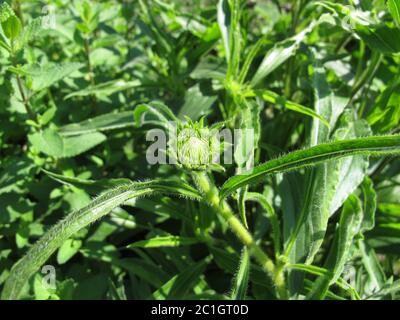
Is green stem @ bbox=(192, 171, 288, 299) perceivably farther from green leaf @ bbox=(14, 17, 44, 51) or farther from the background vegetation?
green leaf @ bbox=(14, 17, 44, 51)

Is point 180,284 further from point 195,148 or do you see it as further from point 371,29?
point 371,29

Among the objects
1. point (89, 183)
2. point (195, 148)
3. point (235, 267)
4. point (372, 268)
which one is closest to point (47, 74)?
point (89, 183)

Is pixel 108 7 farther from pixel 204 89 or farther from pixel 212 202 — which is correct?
pixel 212 202

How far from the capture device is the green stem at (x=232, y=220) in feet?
3.09

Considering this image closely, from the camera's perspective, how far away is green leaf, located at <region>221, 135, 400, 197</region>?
0.72m

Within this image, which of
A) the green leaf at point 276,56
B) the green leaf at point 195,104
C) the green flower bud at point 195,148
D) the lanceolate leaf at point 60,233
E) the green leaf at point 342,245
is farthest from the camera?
the green leaf at point 195,104

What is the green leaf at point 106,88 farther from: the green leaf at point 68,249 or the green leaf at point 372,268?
the green leaf at point 372,268

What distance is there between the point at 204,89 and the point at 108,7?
0.57 metres

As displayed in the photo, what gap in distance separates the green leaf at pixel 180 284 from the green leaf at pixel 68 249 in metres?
0.25

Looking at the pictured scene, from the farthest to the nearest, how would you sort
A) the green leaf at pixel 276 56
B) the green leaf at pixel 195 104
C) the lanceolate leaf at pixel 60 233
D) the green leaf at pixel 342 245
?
the green leaf at pixel 195 104
the green leaf at pixel 276 56
the green leaf at pixel 342 245
the lanceolate leaf at pixel 60 233

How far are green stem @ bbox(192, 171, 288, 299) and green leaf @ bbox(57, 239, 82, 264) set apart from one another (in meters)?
0.48

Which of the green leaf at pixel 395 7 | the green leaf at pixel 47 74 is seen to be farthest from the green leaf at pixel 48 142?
the green leaf at pixel 395 7
